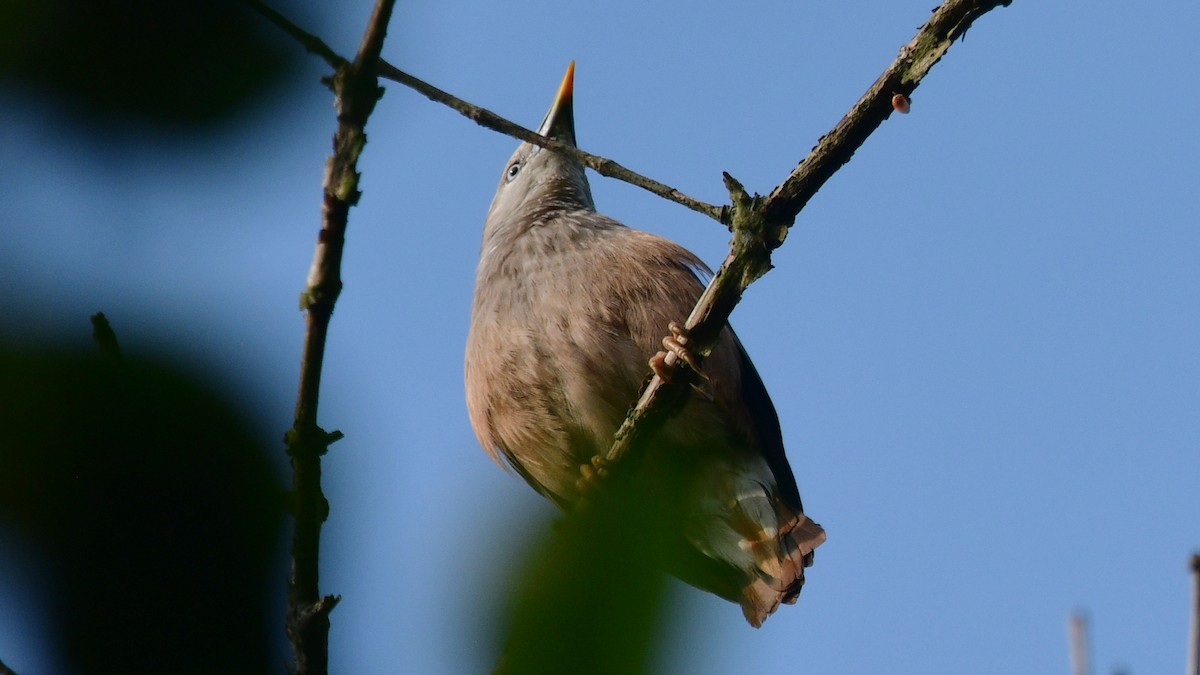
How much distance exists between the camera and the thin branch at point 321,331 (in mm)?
1447

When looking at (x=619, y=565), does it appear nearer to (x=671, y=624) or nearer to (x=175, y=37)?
(x=671, y=624)

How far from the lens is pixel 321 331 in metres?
1.55

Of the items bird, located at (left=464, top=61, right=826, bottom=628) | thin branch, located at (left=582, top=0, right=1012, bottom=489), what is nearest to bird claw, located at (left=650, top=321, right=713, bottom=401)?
thin branch, located at (left=582, top=0, right=1012, bottom=489)

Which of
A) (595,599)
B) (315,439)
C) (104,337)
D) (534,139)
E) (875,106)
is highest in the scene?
(875,106)

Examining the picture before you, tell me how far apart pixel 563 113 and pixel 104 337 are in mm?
6090

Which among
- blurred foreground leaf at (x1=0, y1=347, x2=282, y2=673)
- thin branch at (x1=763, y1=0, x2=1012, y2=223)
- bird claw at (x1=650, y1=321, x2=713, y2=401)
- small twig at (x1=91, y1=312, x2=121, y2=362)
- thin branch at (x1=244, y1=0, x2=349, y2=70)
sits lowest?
blurred foreground leaf at (x1=0, y1=347, x2=282, y2=673)

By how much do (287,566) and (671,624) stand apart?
1.30 ft

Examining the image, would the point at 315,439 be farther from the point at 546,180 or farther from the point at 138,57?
the point at 546,180

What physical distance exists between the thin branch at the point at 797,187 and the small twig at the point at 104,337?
4.29 ft

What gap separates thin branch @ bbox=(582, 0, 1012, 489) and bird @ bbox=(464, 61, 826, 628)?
1.29 m

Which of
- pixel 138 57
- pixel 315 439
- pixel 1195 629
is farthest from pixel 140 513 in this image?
pixel 1195 629

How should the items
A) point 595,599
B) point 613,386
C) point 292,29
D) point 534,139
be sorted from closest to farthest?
1. point 595,599
2. point 292,29
3. point 534,139
4. point 613,386

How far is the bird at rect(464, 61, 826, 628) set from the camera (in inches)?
183

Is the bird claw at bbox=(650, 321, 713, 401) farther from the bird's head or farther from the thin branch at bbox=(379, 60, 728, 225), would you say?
the bird's head
